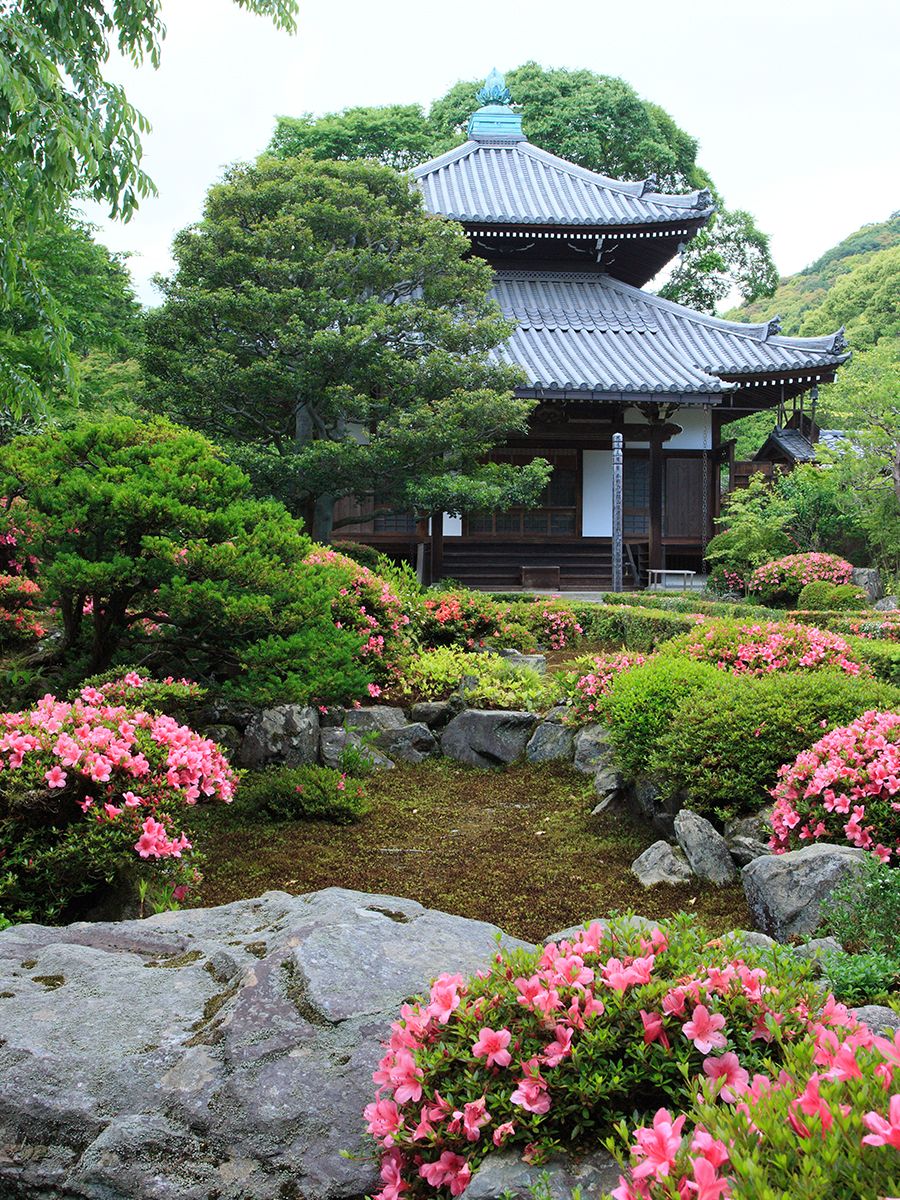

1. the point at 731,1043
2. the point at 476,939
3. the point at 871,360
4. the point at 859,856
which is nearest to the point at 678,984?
the point at 731,1043

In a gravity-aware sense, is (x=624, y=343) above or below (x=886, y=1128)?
above

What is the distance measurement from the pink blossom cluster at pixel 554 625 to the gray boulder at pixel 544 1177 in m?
9.90

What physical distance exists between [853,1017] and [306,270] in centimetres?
1277

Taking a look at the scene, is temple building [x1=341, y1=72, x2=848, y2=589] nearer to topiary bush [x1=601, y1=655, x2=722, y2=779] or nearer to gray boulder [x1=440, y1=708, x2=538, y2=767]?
gray boulder [x1=440, y1=708, x2=538, y2=767]

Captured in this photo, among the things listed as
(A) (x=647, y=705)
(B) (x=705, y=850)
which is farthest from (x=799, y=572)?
(B) (x=705, y=850)

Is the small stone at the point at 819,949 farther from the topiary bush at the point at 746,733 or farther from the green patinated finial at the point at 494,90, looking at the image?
the green patinated finial at the point at 494,90

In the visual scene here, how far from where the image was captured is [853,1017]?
81.2 inches

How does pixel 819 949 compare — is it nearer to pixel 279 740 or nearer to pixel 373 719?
pixel 279 740

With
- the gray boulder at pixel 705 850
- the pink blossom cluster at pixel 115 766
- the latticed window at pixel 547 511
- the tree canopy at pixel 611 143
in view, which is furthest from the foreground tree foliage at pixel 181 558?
the tree canopy at pixel 611 143

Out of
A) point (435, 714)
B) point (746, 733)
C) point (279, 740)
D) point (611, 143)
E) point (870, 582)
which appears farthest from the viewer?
point (611, 143)

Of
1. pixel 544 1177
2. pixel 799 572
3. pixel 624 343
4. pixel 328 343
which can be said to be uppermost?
pixel 624 343

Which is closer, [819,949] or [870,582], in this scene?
[819,949]

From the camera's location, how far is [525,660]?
9.84 m

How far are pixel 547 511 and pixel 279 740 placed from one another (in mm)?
13310
